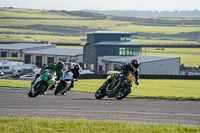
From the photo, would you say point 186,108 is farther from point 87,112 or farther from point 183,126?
point 183,126

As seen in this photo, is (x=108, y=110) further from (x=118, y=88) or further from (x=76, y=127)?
(x=118, y=88)

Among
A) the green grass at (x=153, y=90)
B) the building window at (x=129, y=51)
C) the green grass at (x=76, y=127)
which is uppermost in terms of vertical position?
the green grass at (x=76, y=127)

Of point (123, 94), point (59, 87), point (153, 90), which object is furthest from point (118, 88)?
point (153, 90)

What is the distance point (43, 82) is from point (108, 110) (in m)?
5.85

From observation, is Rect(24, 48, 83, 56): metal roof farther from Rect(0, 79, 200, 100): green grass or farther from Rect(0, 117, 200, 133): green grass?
Rect(0, 117, 200, 133): green grass

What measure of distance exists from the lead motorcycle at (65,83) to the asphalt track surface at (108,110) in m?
4.51

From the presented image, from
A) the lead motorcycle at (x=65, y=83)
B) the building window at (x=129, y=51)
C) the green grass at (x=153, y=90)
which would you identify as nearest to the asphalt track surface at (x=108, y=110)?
the lead motorcycle at (x=65, y=83)

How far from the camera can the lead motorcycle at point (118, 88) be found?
25641 millimetres

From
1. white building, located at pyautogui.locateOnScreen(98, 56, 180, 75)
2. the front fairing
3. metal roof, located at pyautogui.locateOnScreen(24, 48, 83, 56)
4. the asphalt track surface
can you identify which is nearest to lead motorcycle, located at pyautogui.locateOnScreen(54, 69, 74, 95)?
the front fairing

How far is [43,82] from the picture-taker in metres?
25.4

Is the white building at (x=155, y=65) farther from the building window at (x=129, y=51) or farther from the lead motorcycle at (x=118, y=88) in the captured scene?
the lead motorcycle at (x=118, y=88)

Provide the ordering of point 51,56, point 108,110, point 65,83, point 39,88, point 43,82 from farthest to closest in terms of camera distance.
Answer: point 51,56 < point 65,83 < point 39,88 < point 43,82 < point 108,110

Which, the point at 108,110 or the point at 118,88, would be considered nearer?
the point at 108,110

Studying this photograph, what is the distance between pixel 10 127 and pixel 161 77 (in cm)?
4243
